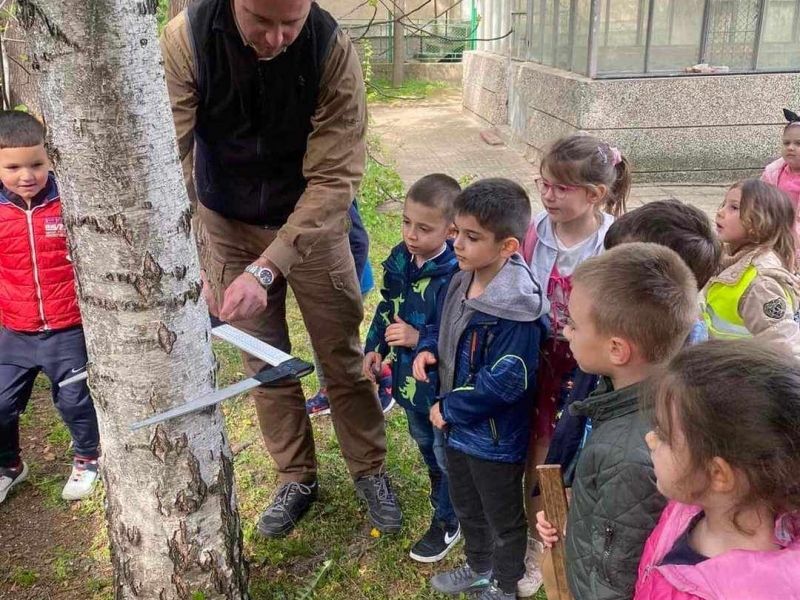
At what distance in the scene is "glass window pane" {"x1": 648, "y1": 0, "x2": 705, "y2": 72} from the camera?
7691mm

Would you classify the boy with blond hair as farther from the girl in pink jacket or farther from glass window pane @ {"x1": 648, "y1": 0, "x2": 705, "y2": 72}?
glass window pane @ {"x1": 648, "y1": 0, "x2": 705, "y2": 72}

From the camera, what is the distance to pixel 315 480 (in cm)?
301

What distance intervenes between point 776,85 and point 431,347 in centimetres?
704

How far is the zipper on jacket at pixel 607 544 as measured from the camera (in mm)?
1560

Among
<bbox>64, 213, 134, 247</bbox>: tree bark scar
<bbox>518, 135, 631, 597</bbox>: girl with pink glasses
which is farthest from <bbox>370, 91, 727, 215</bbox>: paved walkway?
<bbox>64, 213, 134, 247</bbox>: tree bark scar

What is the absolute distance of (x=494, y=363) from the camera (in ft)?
6.97

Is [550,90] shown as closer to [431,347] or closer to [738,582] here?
[431,347]

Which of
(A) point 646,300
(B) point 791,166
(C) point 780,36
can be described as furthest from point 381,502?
(C) point 780,36

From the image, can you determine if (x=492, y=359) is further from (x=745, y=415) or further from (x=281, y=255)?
(x=745, y=415)

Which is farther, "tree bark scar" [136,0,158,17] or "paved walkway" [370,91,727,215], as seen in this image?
"paved walkway" [370,91,727,215]

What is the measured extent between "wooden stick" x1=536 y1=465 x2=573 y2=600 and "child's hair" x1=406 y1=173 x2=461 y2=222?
0.99m

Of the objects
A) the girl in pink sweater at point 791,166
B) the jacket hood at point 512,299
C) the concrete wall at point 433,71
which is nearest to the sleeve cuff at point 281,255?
the jacket hood at point 512,299

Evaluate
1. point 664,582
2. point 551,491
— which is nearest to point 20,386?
point 551,491

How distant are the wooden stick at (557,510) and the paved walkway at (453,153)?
5.79m
